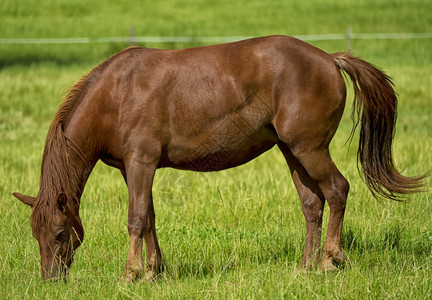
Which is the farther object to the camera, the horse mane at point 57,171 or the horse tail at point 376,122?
the horse tail at point 376,122

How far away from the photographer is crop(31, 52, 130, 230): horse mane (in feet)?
15.9

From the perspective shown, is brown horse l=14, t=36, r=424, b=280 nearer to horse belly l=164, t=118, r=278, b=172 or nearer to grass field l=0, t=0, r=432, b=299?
horse belly l=164, t=118, r=278, b=172

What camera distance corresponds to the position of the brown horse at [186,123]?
4969 mm

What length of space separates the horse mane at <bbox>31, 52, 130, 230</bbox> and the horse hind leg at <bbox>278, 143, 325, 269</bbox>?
5.40 ft

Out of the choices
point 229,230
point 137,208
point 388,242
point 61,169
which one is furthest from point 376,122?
point 61,169

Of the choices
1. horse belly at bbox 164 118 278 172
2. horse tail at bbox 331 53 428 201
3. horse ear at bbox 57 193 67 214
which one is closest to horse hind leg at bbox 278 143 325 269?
horse belly at bbox 164 118 278 172

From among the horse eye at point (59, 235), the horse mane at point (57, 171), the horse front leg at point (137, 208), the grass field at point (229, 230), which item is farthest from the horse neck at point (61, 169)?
the grass field at point (229, 230)

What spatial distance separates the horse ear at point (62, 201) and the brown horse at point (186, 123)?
2 centimetres

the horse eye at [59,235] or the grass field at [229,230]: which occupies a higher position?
the horse eye at [59,235]

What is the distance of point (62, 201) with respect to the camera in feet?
15.8

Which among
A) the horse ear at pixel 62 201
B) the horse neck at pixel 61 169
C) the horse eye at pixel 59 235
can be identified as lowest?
the horse eye at pixel 59 235

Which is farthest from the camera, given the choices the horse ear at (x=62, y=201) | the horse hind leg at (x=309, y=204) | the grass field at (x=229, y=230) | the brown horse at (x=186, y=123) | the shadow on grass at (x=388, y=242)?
the shadow on grass at (x=388, y=242)

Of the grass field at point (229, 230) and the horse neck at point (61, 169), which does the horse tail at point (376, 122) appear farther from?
the horse neck at point (61, 169)

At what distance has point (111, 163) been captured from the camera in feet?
17.5
